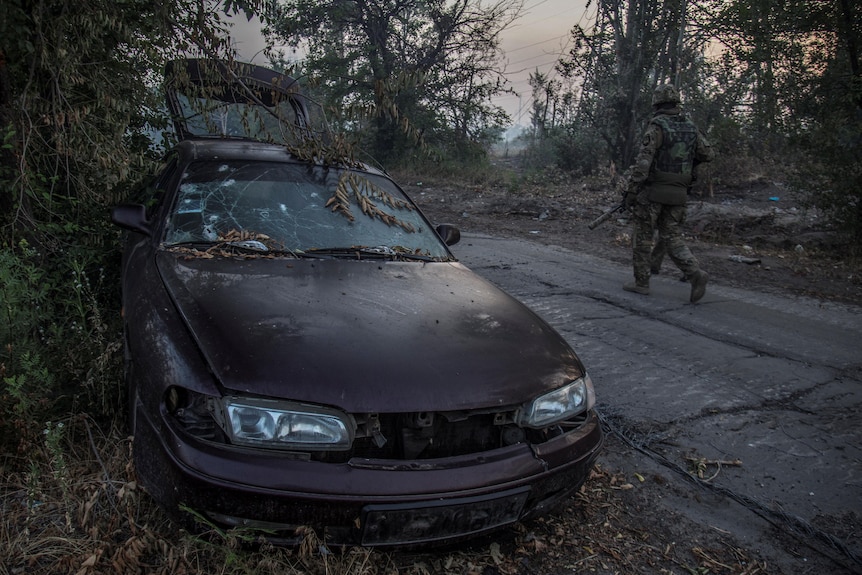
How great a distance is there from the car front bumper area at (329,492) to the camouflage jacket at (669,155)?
16.0 ft

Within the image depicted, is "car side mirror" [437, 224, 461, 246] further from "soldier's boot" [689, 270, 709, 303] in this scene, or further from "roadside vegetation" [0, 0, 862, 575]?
"soldier's boot" [689, 270, 709, 303]

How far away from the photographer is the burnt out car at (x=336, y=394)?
1.70 meters

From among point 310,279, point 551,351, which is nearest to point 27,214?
point 310,279

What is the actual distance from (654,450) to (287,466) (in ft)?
6.81

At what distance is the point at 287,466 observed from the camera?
1.69 meters

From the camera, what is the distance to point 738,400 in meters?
3.56

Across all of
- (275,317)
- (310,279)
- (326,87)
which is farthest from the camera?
(326,87)

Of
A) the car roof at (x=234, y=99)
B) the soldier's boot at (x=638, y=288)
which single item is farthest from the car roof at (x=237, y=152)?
the soldier's boot at (x=638, y=288)

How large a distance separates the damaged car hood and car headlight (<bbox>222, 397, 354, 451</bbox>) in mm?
38

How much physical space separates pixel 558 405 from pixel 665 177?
457cm

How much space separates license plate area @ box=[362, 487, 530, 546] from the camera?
1.70 m

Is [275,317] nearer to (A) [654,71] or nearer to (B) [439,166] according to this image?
(B) [439,166]

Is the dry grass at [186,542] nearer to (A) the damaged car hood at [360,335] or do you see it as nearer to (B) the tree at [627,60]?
(A) the damaged car hood at [360,335]

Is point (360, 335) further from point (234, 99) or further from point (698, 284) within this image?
point (698, 284)
